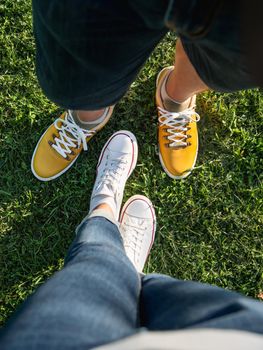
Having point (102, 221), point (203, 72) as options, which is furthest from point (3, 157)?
point (203, 72)

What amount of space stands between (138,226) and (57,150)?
48 centimetres

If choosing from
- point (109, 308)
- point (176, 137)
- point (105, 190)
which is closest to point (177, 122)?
point (176, 137)

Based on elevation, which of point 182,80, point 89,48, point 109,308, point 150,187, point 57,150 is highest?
point 89,48

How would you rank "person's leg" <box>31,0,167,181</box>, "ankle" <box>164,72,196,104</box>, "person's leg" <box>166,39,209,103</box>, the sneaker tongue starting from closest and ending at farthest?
"person's leg" <box>31,0,167,181</box> → "person's leg" <box>166,39,209,103</box> → "ankle" <box>164,72,196,104</box> → the sneaker tongue

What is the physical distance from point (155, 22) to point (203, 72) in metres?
0.33

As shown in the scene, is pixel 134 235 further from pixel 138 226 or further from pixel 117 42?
pixel 117 42

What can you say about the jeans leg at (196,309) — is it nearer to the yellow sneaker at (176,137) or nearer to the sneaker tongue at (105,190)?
the sneaker tongue at (105,190)

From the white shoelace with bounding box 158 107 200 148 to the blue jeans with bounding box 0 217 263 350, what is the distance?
0.78 metres

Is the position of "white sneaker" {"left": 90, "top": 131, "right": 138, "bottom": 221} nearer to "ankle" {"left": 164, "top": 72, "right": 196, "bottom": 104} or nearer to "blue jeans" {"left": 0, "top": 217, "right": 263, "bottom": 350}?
"ankle" {"left": 164, "top": 72, "right": 196, "bottom": 104}

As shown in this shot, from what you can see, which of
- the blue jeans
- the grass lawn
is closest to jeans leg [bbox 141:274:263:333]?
the blue jeans

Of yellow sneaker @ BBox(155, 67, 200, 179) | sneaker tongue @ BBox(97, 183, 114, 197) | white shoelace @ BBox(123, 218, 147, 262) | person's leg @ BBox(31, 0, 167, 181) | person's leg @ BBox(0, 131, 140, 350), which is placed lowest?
white shoelace @ BBox(123, 218, 147, 262)

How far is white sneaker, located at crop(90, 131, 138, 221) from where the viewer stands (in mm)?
1721

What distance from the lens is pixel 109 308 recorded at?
35.8 inches

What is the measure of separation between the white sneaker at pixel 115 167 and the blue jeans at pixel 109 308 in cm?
59
